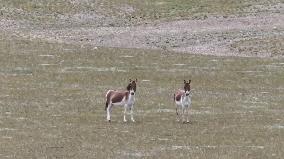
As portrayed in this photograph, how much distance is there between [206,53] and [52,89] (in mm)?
22136

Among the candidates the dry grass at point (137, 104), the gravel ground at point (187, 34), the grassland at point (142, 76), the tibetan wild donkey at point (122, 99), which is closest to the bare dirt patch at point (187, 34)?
the gravel ground at point (187, 34)

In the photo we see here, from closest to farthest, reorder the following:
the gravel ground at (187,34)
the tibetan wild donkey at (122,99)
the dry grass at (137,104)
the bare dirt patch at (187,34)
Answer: the dry grass at (137,104) < the tibetan wild donkey at (122,99) < the gravel ground at (187,34) < the bare dirt patch at (187,34)

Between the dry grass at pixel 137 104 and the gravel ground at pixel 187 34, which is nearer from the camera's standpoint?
the dry grass at pixel 137 104

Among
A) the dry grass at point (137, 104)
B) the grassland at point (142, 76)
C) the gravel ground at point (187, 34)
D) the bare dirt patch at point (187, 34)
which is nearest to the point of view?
the dry grass at point (137, 104)

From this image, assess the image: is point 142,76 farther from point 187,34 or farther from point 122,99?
point 187,34

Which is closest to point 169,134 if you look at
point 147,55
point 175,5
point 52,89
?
point 52,89

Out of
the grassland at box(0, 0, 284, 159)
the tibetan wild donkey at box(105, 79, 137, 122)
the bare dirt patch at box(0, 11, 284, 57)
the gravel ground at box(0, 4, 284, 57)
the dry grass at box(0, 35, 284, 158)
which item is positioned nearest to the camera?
the dry grass at box(0, 35, 284, 158)

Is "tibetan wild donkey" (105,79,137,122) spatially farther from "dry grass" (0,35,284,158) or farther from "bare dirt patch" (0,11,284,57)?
"bare dirt patch" (0,11,284,57)

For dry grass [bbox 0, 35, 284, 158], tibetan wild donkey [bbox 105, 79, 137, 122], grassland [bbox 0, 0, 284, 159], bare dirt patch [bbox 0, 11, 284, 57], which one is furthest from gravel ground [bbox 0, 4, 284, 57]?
tibetan wild donkey [bbox 105, 79, 137, 122]

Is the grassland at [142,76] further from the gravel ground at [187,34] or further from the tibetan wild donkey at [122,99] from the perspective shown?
the tibetan wild donkey at [122,99]

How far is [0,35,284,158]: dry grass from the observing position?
2780 centimetres

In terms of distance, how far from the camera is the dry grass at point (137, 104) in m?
27.8

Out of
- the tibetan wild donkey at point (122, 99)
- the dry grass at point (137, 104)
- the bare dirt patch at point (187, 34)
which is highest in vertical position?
the tibetan wild donkey at point (122, 99)

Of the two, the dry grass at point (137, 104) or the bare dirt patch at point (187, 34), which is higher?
the dry grass at point (137, 104)
